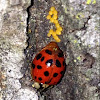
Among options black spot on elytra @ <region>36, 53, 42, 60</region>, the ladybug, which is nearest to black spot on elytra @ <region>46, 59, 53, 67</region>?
the ladybug

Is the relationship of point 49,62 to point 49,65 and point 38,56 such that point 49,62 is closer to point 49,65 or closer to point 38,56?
point 49,65

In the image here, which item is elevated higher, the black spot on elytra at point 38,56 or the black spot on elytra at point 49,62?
the black spot on elytra at point 38,56

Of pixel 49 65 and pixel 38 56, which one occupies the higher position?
pixel 38 56

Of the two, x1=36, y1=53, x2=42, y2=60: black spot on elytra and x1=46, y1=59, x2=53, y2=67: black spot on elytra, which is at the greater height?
x1=36, y1=53, x2=42, y2=60: black spot on elytra

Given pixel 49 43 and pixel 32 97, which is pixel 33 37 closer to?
pixel 49 43

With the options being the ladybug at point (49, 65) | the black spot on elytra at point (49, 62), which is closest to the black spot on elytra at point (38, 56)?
the ladybug at point (49, 65)

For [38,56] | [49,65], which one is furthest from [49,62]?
[38,56]

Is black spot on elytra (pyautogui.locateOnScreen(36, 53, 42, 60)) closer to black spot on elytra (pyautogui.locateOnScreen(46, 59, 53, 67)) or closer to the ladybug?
the ladybug

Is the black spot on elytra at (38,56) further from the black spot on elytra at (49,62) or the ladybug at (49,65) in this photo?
the black spot on elytra at (49,62)
